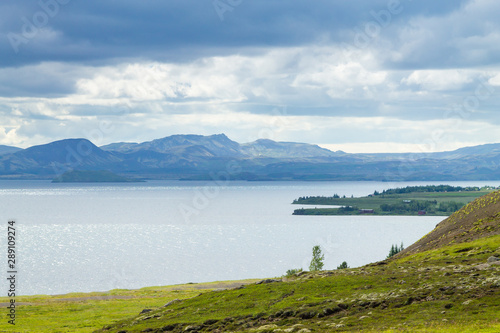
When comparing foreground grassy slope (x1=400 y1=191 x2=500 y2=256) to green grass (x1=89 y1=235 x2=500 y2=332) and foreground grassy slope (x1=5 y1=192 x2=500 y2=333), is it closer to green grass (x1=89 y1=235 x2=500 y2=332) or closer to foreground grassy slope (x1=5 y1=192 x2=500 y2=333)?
foreground grassy slope (x1=5 y1=192 x2=500 y2=333)

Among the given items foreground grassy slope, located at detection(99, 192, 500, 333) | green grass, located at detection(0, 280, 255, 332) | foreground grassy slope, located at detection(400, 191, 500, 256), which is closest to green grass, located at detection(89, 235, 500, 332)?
foreground grassy slope, located at detection(99, 192, 500, 333)

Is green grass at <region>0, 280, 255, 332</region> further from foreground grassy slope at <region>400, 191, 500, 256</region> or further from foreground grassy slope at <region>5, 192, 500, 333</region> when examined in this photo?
foreground grassy slope at <region>400, 191, 500, 256</region>

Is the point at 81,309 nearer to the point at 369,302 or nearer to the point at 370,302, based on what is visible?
the point at 369,302

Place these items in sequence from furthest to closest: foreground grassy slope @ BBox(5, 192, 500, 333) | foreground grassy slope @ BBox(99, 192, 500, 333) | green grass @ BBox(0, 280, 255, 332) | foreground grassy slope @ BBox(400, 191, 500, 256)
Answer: foreground grassy slope @ BBox(400, 191, 500, 256), green grass @ BBox(0, 280, 255, 332), foreground grassy slope @ BBox(5, 192, 500, 333), foreground grassy slope @ BBox(99, 192, 500, 333)

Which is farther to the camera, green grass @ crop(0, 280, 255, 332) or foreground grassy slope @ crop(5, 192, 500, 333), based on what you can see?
green grass @ crop(0, 280, 255, 332)

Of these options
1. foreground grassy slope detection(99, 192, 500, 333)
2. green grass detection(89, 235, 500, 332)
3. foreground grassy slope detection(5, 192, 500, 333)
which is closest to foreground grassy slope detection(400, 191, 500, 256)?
foreground grassy slope detection(5, 192, 500, 333)

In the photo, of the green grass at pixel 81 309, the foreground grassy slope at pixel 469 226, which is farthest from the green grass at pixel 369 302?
the green grass at pixel 81 309

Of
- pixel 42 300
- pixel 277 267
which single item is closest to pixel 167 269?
pixel 277 267

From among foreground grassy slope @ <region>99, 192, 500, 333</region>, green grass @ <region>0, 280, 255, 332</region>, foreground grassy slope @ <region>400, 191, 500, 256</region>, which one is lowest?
green grass @ <region>0, 280, 255, 332</region>

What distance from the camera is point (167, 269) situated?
181m

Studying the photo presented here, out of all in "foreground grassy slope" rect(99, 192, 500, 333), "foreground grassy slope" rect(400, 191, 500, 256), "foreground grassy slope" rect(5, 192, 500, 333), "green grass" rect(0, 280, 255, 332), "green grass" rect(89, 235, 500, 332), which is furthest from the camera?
"foreground grassy slope" rect(400, 191, 500, 256)

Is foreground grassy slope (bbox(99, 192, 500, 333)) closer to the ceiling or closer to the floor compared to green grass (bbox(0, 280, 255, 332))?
closer to the ceiling

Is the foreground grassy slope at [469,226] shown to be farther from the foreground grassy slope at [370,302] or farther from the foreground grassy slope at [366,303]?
the foreground grassy slope at [370,302]

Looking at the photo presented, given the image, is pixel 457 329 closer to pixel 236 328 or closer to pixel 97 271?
pixel 236 328
